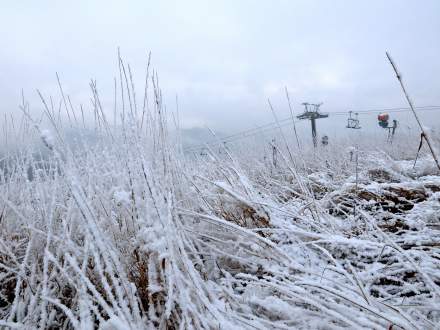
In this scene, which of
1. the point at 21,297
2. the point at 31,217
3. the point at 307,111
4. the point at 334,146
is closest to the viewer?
the point at 21,297

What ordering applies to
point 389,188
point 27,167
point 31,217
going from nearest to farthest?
point 31,217 < point 27,167 < point 389,188

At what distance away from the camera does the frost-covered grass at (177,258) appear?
78 cm

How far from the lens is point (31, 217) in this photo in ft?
4.93

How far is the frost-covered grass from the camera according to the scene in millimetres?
775

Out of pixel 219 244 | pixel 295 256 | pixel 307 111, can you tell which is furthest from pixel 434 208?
pixel 307 111

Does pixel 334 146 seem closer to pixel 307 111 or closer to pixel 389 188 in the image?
pixel 389 188

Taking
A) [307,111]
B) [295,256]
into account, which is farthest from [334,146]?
[307,111]

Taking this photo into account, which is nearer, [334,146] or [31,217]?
[31,217]

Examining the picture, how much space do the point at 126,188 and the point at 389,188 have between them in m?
1.63

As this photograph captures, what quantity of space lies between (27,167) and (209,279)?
3.96 feet

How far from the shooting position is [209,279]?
114cm

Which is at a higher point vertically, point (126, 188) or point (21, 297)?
point (126, 188)

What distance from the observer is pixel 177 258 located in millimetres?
900

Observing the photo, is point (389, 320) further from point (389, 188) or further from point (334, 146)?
point (334, 146)
